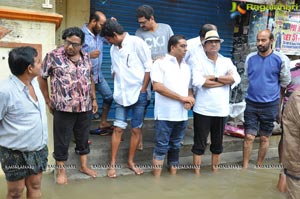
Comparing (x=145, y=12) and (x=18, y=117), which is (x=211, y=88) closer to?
(x=145, y=12)

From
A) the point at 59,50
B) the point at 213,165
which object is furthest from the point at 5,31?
the point at 213,165

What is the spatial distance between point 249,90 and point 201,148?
110cm

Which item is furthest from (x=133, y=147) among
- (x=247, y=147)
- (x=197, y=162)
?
(x=247, y=147)

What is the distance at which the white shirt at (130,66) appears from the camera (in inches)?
169

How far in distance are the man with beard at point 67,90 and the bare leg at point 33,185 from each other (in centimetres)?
74

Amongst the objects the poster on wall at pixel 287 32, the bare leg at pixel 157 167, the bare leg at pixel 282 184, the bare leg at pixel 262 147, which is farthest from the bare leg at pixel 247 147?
the poster on wall at pixel 287 32

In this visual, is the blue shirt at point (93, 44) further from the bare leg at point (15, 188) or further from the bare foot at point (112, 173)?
the bare leg at point (15, 188)

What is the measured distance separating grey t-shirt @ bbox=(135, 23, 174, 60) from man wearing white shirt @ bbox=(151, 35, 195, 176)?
1.34 ft

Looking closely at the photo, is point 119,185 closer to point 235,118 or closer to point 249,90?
point 249,90

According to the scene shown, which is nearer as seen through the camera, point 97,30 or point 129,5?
point 97,30

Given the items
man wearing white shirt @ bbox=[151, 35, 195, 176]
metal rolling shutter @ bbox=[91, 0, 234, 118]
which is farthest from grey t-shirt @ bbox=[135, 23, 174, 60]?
metal rolling shutter @ bbox=[91, 0, 234, 118]

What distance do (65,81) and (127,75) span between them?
0.84 metres

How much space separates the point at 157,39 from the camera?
4.68 metres

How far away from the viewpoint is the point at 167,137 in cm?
434
